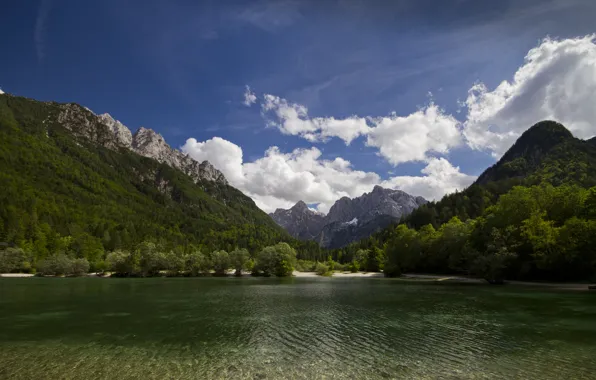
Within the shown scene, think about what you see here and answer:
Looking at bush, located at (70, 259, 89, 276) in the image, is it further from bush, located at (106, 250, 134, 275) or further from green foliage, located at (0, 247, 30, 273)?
green foliage, located at (0, 247, 30, 273)

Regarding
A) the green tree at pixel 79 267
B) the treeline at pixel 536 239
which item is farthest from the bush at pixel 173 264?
the treeline at pixel 536 239

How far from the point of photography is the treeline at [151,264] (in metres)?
160

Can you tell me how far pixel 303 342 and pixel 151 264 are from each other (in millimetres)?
157769

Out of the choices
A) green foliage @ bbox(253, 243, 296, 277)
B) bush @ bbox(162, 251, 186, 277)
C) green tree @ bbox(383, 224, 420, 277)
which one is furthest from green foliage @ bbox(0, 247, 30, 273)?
green tree @ bbox(383, 224, 420, 277)

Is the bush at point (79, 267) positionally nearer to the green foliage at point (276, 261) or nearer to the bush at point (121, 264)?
the bush at point (121, 264)

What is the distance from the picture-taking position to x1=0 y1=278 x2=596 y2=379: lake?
2209cm

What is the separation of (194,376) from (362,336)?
54.6ft

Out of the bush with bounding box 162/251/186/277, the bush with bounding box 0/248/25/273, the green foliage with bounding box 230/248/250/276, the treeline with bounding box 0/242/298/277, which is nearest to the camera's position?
the bush with bounding box 0/248/25/273

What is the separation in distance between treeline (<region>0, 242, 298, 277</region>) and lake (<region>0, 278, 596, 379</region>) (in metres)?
124

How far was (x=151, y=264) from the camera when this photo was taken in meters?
170

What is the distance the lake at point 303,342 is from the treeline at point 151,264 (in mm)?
124475

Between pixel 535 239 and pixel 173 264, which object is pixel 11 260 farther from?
pixel 535 239

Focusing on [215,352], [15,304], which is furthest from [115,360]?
[15,304]

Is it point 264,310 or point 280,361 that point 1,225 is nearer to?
point 264,310
